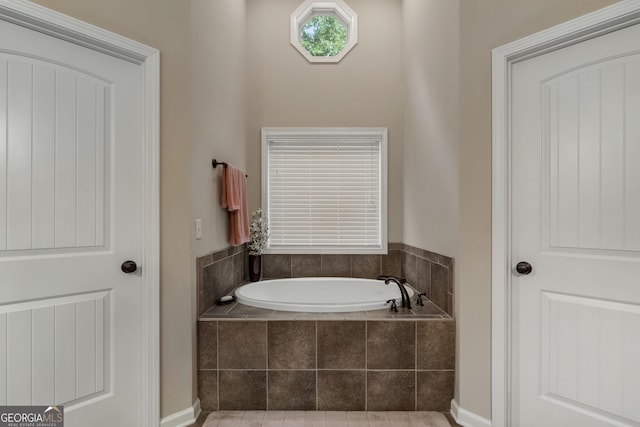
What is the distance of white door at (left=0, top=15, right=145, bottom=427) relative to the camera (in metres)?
1.37

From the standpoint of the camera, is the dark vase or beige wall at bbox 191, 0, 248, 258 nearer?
beige wall at bbox 191, 0, 248, 258

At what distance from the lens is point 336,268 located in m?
3.06

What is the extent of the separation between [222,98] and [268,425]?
2.21 metres

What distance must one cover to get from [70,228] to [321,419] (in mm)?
1658

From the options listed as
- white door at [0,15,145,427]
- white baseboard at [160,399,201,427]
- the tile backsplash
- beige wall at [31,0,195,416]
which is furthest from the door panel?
white baseboard at [160,399,201,427]

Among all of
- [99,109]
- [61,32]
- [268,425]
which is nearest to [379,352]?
[268,425]

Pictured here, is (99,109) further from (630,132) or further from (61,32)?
(630,132)

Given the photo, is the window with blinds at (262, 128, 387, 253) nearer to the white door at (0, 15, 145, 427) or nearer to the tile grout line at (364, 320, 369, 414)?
the tile grout line at (364, 320, 369, 414)

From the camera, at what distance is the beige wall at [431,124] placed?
1949 mm

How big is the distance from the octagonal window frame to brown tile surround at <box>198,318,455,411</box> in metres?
2.46

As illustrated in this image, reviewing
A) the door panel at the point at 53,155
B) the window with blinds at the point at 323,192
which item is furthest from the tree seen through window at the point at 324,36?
the door panel at the point at 53,155

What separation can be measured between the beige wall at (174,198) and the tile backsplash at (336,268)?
19 centimetres

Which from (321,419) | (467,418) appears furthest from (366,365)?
(467,418)

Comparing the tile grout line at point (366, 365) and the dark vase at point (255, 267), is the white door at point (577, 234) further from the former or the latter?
the dark vase at point (255, 267)
